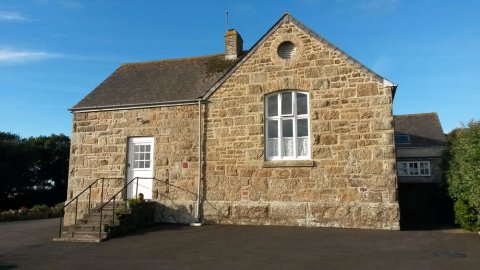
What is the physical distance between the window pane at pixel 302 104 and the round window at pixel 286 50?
142 cm

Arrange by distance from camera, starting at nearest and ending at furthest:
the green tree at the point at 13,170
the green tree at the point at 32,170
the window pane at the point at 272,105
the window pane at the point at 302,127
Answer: the window pane at the point at 302,127 → the window pane at the point at 272,105 → the green tree at the point at 13,170 → the green tree at the point at 32,170

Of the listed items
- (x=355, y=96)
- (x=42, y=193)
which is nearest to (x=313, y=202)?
(x=355, y=96)

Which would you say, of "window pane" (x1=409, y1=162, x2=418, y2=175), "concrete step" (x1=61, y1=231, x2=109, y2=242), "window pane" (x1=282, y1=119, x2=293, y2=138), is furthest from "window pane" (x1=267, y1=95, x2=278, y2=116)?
"window pane" (x1=409, y1=162, x2=418, y2=175)

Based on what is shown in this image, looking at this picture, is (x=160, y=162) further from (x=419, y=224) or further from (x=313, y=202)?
(x=419, y=224)

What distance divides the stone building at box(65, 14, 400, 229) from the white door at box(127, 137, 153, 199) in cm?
4

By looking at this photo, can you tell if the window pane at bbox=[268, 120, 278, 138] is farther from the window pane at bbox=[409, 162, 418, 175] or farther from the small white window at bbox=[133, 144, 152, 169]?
the window pane at bbox=[409, 162, 418, 175]

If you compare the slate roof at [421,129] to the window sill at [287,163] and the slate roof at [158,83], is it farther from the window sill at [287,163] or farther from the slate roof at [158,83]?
the window sill at [287,163]

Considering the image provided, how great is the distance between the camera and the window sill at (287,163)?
37.4ft

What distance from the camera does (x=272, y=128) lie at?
12.1 m

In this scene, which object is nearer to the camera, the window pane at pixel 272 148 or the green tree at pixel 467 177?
the green tree at pixel 467 177

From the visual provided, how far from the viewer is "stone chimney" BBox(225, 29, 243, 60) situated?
1532 cm

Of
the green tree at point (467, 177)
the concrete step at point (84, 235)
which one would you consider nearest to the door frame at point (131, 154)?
the concrete step at point (84, 235)

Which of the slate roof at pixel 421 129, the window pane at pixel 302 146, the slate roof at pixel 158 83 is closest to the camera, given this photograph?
the window pane at pixel 302 146

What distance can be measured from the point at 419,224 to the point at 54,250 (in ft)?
36.9
